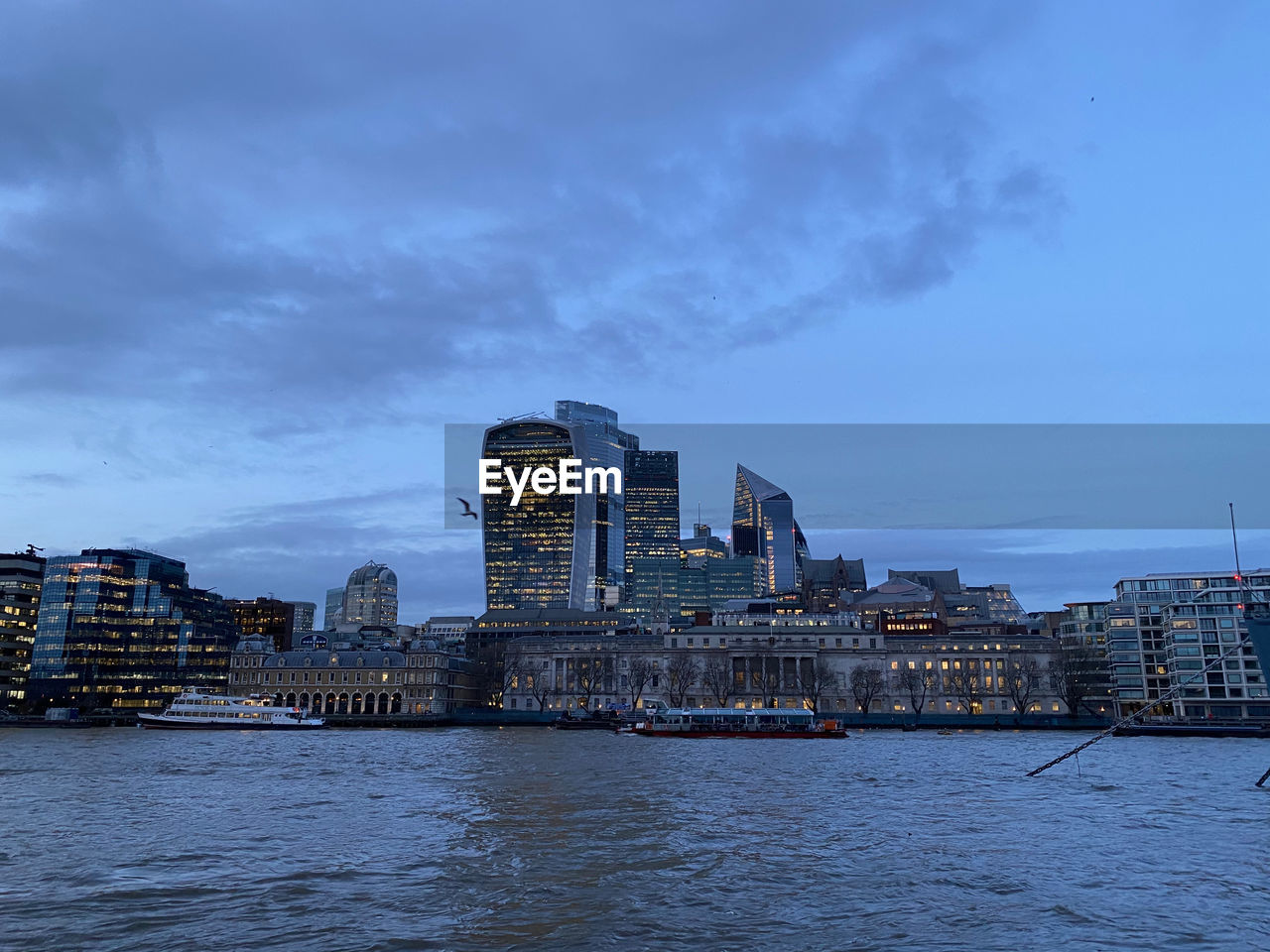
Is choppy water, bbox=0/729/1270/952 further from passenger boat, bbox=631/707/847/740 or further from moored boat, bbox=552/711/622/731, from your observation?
moored boat, bbox=552/711/622/731

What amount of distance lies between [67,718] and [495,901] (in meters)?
177

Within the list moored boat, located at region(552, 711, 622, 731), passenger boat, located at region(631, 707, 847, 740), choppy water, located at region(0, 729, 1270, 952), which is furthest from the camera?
moored boat, located at region(552, 711, 622, 731)

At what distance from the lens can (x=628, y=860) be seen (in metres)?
36.7

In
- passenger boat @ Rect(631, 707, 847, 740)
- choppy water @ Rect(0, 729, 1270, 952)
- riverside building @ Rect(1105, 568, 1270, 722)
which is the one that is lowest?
choppy water @ Rect(0, 729, 1270, 952)

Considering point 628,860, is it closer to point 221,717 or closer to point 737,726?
point 737,726

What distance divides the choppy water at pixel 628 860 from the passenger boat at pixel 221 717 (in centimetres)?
8677

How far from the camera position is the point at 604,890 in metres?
31.5

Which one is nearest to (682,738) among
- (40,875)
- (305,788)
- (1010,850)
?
(305,788)

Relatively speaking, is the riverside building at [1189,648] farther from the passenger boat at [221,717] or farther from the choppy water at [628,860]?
the passenger boat at [221,717]

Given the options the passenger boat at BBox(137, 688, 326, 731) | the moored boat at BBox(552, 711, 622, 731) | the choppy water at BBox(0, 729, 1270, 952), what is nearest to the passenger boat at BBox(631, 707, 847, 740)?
the moored boat at BBox(552, 711, 622, 731)

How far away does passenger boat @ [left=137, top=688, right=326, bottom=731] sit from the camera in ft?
514

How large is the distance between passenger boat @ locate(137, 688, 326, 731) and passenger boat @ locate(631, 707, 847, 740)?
59.5m

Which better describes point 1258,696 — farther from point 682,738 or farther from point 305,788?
point 305,788

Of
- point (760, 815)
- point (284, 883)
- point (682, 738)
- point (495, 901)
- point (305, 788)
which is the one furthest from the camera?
point (682, 738)
